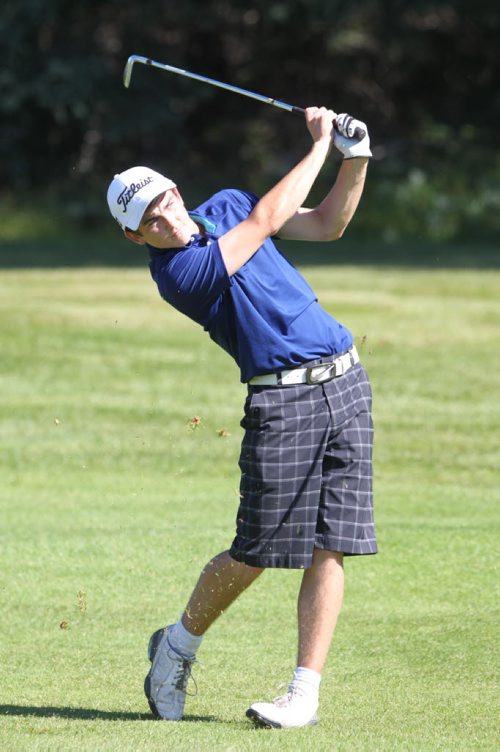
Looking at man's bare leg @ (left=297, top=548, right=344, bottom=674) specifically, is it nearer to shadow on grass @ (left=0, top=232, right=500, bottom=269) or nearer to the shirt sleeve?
the shirt sleeve

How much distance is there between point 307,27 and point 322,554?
26.9 m

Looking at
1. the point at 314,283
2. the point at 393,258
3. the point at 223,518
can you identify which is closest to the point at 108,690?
the point at 223,518

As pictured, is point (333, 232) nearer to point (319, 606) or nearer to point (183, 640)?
point (319, 606)

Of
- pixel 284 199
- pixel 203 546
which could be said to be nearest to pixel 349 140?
pixel 284 199

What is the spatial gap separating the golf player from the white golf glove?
0.01m

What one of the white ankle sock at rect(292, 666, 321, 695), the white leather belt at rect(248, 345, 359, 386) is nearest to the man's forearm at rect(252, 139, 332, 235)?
the white leather belt at rect(248, 345, 359, 386)

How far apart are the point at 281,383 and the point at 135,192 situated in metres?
0.71

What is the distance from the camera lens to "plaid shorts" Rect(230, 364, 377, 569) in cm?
442

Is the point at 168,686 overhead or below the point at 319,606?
below

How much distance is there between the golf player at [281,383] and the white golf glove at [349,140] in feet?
0.04

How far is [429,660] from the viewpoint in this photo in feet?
17.4

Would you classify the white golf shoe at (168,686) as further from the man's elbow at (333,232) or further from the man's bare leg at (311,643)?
the man's elbow at (333,232)

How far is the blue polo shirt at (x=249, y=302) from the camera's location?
4.31 m

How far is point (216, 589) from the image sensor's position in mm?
4684
